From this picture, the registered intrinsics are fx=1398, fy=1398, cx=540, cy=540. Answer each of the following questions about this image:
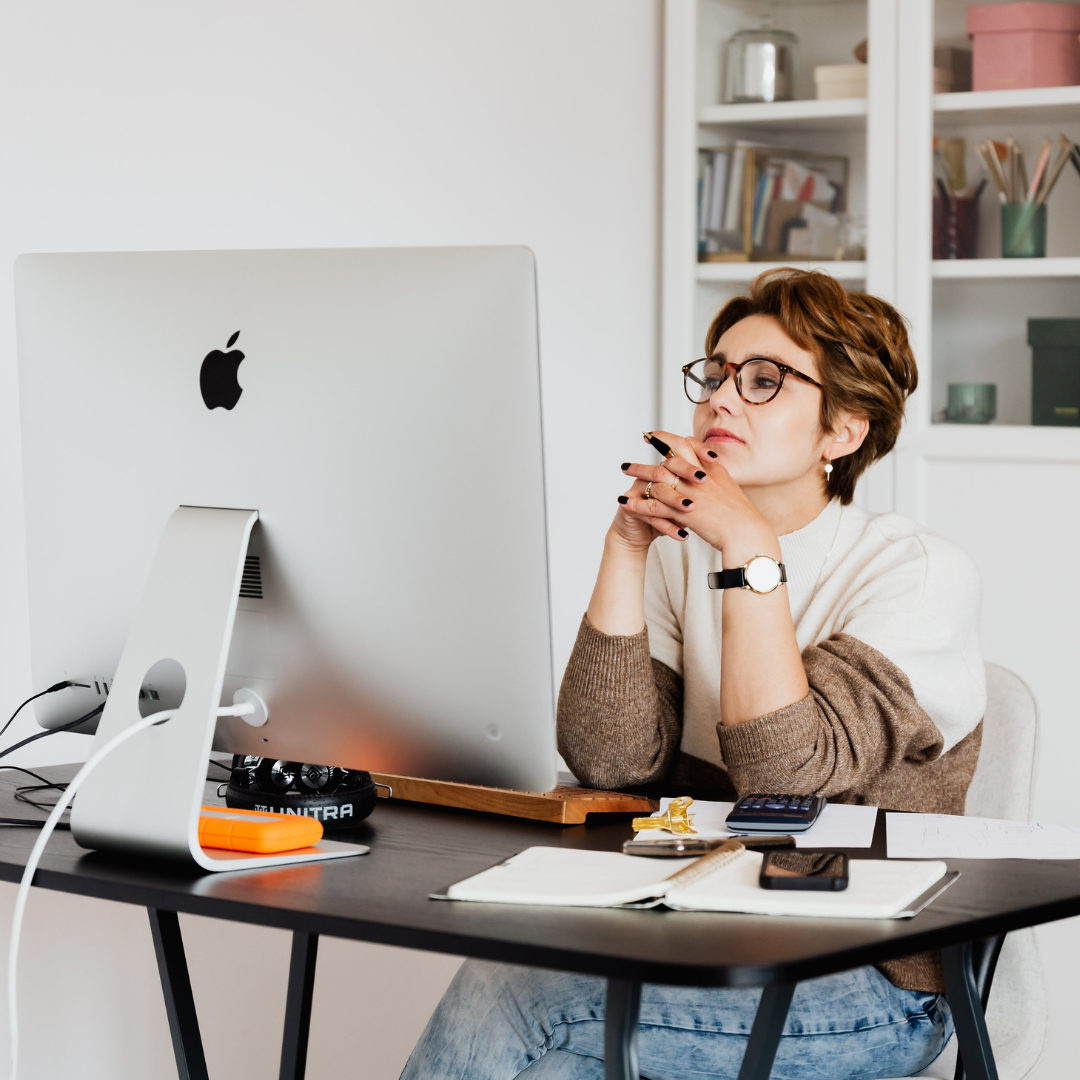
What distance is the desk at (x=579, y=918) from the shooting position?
811 millimetres

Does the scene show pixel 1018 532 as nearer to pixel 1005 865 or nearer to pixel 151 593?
pixel 1005 865

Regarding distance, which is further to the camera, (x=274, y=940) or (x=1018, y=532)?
(x=1018, y=532)

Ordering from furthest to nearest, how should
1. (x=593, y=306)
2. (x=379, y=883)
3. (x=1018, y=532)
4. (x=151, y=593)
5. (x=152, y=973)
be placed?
(x=593, y=306) < (x=1018, y=532) < (x=152, y=973) < (x=151, y=593) < (x=379, y=883)

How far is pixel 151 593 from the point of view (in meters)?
1.10

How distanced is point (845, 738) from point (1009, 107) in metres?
1.99

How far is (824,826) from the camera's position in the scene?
1183 millimetres

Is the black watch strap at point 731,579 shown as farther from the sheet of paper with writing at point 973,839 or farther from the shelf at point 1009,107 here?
the shelf at point 1009,107

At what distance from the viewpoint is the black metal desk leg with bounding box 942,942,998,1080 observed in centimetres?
106

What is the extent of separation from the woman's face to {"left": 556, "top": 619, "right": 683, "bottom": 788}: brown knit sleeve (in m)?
0.24

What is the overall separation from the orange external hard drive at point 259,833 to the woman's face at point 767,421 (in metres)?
0.69

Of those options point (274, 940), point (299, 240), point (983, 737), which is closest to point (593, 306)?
point (299, 240)

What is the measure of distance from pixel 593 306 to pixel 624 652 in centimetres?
170

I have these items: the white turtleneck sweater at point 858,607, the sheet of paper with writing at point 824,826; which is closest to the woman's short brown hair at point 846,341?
the white turtleneck sweater at point 858,607

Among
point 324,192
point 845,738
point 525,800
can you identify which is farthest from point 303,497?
point 324,192
